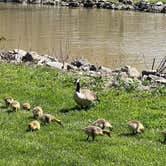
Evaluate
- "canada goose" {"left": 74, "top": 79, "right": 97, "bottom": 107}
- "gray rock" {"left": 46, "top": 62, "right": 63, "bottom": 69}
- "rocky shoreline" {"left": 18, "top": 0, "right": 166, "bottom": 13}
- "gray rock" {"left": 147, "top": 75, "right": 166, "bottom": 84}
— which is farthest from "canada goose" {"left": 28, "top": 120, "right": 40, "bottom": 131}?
"rocky shoreline" {"left": 18, "top": 0, "right": 166, "bottom": 13}

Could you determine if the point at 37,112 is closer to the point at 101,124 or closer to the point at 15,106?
the point at 15,106

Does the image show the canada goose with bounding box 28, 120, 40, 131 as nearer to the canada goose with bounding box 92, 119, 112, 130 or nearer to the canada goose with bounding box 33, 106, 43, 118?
the canada goose with bounding box 33, 106, 43, 118

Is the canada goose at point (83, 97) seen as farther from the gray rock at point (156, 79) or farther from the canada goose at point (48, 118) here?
the gray rock at point (156, 79)

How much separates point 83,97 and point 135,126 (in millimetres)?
2317

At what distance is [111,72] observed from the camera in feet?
74.0

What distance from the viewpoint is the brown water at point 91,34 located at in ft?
110

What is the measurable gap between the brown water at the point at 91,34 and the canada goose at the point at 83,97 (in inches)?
557

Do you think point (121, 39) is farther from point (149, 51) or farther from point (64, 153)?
point (64, 153)

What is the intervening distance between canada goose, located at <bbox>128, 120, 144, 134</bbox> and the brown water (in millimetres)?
16238

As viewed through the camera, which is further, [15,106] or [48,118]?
[15,106]

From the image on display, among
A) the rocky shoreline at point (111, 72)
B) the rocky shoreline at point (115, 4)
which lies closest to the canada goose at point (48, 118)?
the rocky shoreline at point (111, 72)

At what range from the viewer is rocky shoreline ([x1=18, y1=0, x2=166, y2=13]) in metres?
66.7

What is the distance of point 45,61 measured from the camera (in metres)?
23.4

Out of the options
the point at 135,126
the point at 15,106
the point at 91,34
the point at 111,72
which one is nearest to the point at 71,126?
the point at 135,126
